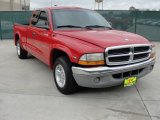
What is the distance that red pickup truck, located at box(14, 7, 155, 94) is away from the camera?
4.35 meters

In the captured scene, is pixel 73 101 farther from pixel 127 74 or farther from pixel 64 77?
pixel 127 74

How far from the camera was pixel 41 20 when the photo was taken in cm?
638

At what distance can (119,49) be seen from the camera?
4.52 m

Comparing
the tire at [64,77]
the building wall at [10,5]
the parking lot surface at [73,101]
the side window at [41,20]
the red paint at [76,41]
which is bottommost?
the parking lot surface at [73,101]

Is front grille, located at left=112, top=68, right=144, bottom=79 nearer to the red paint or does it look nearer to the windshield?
the red paint

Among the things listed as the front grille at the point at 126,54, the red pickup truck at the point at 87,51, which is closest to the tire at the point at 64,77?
the red pickup truck at the point at 87,51

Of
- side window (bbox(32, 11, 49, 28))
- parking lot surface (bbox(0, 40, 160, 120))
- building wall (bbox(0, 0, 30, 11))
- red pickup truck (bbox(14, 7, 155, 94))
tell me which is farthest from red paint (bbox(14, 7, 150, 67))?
building wall (bbox(0, 0, 30, 11))

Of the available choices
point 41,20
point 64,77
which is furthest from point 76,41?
point 41,20

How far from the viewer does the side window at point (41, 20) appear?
591cm

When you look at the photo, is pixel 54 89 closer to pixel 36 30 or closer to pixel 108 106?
pixel 108 106

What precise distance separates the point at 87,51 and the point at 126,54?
80 centimetres

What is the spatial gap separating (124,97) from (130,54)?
904mm

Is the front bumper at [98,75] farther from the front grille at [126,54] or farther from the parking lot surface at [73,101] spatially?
the parking lot surface at [73,101]

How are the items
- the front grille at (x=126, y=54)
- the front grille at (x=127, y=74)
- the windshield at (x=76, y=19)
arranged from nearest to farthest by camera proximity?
the front grille at (x=126, y=54), the front grille at (x=127, y=74), the windshield at (x=76, y=19)
